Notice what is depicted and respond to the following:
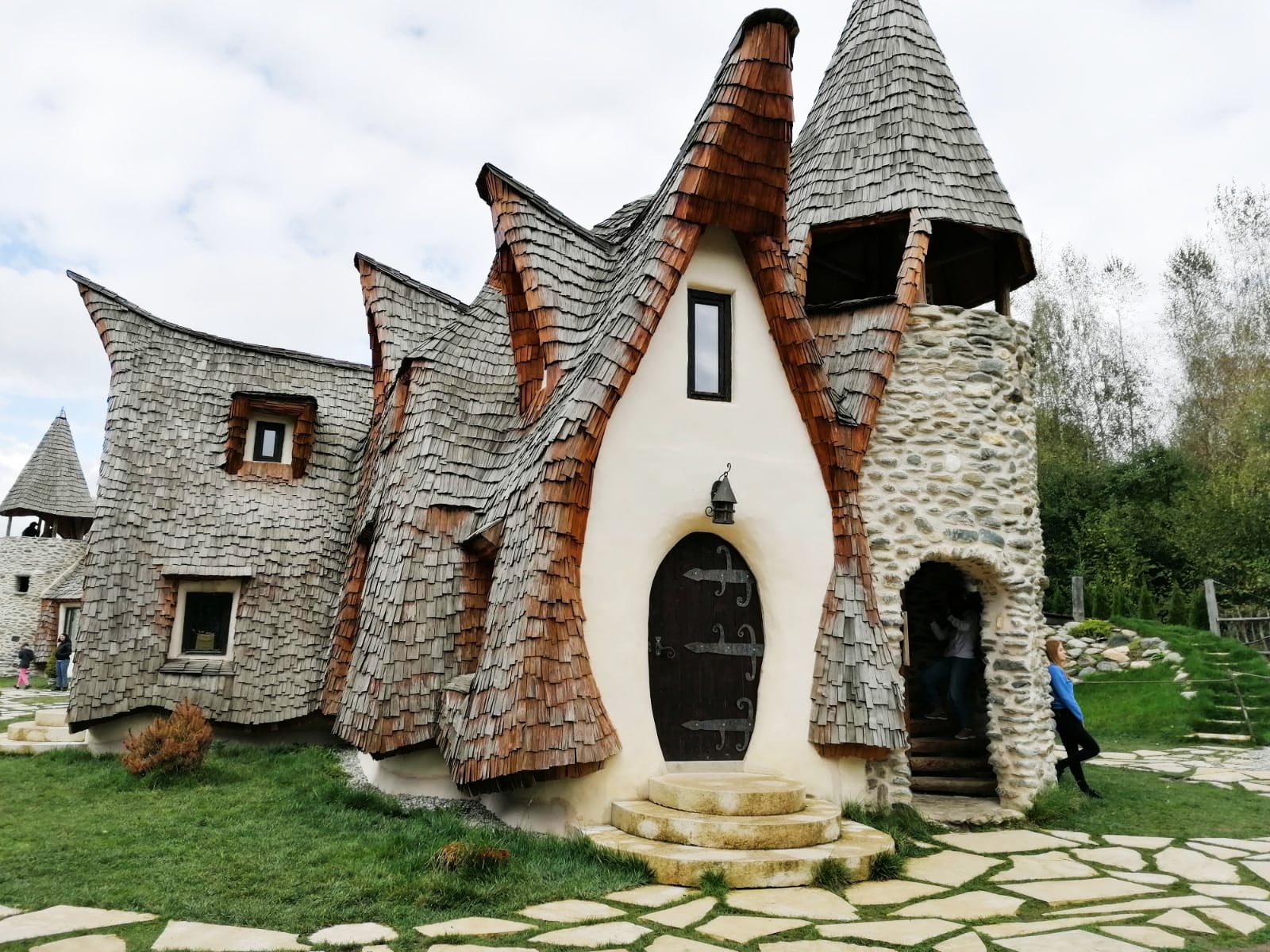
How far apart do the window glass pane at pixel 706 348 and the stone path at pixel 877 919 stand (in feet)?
13.5

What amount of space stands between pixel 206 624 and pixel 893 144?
33.0 feet

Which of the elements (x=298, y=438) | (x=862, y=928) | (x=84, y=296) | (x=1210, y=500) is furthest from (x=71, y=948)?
(x=1210, y=500)

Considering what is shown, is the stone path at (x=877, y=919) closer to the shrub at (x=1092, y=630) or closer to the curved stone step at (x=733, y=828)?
the curved stone step at (x=733, y=828)

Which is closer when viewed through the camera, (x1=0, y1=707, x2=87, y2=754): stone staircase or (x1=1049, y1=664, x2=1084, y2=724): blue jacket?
(x1=1049, y1=664, x2=1084, y2=724): blue jacket

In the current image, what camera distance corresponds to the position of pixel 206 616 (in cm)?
1085

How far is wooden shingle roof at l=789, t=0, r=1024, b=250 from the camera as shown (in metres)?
9.20

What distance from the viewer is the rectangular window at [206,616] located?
10727 millimetres

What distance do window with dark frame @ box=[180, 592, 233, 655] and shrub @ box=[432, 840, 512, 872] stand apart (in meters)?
6.72

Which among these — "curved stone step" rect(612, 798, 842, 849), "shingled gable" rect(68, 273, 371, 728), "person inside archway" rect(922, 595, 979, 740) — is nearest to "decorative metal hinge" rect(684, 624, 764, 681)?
"curved stone step" rect(612, 798, 842, 849)

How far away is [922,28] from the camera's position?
34.7 feet

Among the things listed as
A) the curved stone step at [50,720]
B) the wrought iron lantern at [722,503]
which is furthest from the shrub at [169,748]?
the wrought iron lantern at [722,503]

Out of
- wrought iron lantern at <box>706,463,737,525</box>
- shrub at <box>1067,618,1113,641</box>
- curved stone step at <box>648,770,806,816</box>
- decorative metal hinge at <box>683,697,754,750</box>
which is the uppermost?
wrought iron lantern at <box>706,463,737,525</box>

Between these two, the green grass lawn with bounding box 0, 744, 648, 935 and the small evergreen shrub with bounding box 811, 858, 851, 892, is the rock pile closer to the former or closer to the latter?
the small evergreen shrub with bounding box 811, 858, 851, 892

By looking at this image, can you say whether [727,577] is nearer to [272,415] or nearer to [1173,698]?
[272,415]
